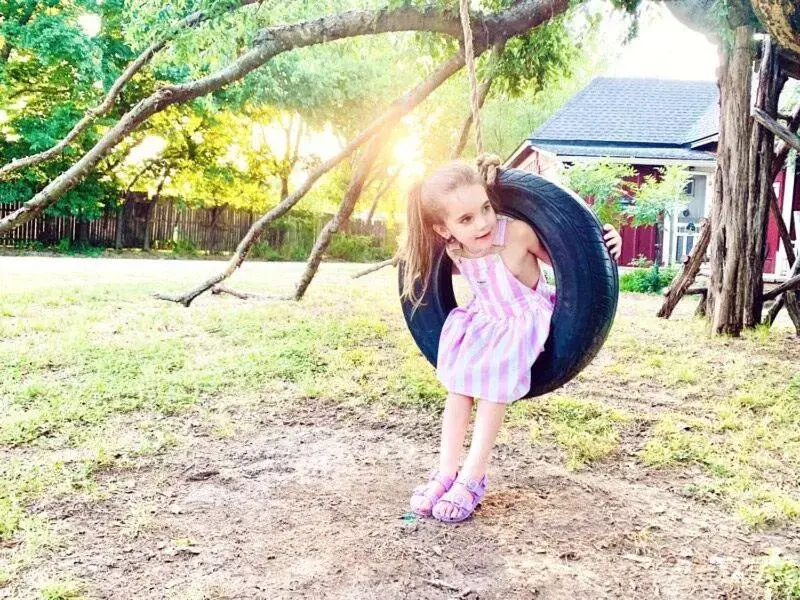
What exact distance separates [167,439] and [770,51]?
16.7 feet

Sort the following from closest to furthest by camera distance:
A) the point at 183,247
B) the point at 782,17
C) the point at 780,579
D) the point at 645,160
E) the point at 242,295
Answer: the point at 780,579 < the point at 782,17 < the point at 242,295 < the point at 645,160 < the point at 183,247

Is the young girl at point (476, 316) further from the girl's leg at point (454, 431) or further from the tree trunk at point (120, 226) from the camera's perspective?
the tree trunk at point (120, 226)

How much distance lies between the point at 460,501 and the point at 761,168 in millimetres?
4359

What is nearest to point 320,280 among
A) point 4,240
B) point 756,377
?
point 756,377

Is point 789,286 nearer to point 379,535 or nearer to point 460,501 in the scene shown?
point 460,501

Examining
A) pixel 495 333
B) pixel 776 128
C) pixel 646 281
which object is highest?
pixel 776 128

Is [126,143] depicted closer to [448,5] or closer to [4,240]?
[4,240]

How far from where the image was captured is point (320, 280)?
413 inches

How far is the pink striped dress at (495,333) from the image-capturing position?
2312 millimetres

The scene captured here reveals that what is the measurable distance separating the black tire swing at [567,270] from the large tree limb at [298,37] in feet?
5.93

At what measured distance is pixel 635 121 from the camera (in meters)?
16.4

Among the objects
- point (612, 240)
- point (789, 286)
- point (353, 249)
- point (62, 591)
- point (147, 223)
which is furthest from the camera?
point (353, 249)

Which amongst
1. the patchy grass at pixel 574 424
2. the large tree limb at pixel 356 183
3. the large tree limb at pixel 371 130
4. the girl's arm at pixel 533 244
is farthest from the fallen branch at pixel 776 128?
the girl's arm at pixel 533 244

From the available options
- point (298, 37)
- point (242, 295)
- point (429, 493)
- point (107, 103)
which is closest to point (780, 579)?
point (429, 493)
